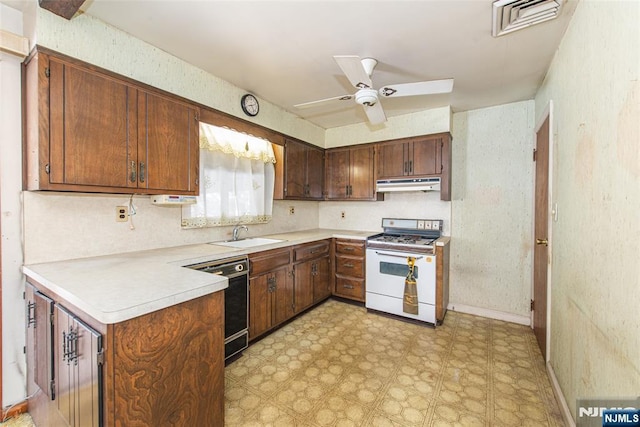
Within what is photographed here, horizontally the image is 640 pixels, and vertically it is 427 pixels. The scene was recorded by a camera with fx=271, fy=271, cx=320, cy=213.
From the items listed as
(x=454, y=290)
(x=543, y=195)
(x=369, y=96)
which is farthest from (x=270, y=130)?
(x=454, y=290)

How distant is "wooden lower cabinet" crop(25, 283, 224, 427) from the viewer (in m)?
1.06

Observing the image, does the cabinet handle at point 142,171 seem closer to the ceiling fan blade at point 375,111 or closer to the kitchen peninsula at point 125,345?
the kitchen peninsula at point 125,345

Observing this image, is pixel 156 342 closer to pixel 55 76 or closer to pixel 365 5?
pixel 55 76

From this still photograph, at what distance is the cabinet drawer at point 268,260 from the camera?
8.24ft

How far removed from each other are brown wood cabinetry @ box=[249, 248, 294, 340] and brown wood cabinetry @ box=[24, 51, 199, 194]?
976 mm

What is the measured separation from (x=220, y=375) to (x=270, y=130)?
2599 millimetres

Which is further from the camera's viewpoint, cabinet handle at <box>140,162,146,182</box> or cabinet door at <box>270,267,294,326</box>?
cabinet door at <box>270,267,294,326</box>

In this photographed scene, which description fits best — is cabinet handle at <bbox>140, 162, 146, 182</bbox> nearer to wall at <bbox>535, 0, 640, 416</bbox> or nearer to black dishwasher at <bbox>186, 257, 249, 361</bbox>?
black dishwasher at <bbox>186, 257, 249, 361</bbox>

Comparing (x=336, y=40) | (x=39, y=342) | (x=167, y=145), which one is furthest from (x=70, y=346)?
(x=336, y=40)

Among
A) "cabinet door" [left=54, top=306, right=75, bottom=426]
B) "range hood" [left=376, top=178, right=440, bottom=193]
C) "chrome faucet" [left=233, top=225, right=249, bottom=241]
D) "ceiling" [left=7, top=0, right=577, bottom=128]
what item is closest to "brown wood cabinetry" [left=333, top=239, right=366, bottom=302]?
"range hood" [left=376, top=178, right=440, bottom=193]

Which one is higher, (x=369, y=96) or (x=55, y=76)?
(x=369, y=96)

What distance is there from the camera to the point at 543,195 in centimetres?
250

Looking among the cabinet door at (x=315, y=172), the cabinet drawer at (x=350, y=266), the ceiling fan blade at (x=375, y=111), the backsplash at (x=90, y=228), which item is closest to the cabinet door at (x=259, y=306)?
the backsplash at (x=90, y=228)

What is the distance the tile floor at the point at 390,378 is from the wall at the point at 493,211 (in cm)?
45
